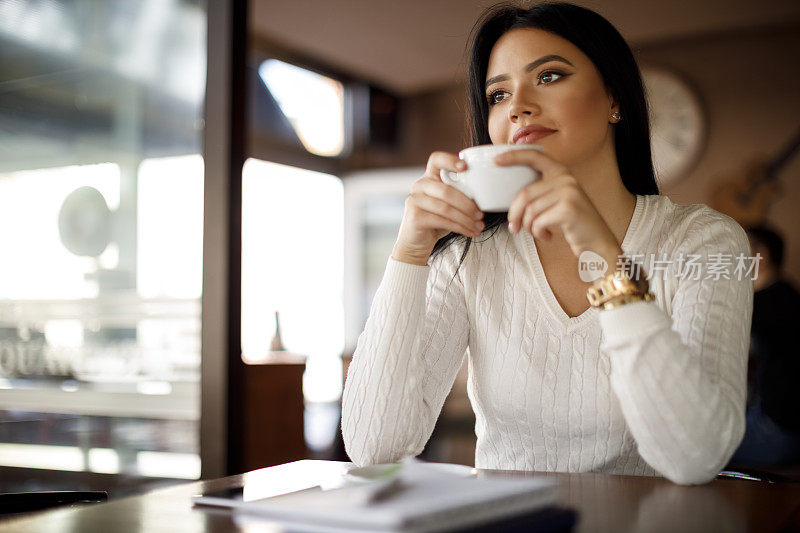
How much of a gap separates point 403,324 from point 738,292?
0.51 metres

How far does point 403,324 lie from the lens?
1235mm

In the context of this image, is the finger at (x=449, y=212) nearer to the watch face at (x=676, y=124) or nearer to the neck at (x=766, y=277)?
the neck at (x=766, y=277)

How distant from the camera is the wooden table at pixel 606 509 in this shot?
0.71 m

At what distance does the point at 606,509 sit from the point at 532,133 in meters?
0.72

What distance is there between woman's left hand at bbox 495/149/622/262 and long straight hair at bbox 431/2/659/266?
0.42 m

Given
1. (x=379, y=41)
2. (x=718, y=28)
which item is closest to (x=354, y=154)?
(x=379, y=41)

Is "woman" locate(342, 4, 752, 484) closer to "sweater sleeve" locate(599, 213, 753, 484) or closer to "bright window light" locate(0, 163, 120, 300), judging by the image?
"sweater sleeve" locate(599, 213, 753, 484)

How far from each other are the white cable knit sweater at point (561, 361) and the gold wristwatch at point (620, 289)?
0.06 feet

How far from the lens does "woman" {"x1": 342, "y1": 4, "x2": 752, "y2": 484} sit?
0.97 m

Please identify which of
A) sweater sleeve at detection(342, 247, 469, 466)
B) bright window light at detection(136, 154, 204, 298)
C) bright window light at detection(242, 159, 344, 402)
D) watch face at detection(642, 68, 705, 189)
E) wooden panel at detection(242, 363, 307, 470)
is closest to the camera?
sweater sleeve at detection(342, 247, 469, 466)

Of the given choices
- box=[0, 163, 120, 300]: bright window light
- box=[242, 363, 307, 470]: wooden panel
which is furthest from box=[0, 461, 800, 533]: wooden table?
box=[242, 363, 307, 470]: wooden panel

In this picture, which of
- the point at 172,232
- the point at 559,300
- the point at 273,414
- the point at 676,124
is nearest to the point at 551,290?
the point at 559,300

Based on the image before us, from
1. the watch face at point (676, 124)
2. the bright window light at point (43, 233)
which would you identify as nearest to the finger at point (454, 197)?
the bright window light at point (43, 233)

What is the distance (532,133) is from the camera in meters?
Result: 1.31
